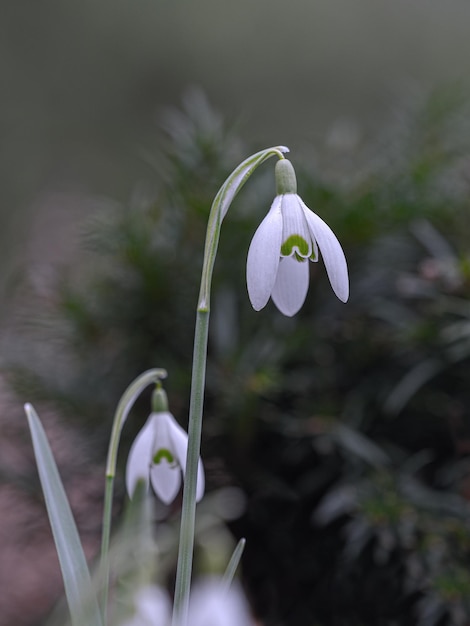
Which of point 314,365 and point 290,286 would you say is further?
point 314,365

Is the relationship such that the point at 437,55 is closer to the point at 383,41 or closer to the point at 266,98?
the point at 383,41

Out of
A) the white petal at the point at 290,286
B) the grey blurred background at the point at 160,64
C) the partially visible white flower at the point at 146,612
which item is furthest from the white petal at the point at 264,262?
the grey blurred background at the point at 160,64

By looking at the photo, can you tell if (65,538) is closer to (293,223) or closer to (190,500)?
(190,500)

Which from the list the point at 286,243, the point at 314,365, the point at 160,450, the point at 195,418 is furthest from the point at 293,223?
the point at 314,365

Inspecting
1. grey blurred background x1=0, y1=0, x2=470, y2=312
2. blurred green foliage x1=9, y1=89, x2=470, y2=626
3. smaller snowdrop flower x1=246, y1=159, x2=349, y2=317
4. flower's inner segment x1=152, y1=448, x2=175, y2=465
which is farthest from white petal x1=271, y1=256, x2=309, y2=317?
grey blurred background x1=0, y1=0, x2=470, y2=312

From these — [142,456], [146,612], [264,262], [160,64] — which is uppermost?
[160,64]

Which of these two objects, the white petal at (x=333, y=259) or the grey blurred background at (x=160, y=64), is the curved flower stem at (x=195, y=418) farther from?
the grey blurred background at (x=160, y=64)

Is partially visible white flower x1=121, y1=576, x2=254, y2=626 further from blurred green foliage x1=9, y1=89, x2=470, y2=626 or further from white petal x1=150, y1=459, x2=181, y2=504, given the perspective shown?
blurred green foliage x1=9, y1=89, x2=470, y2=626
